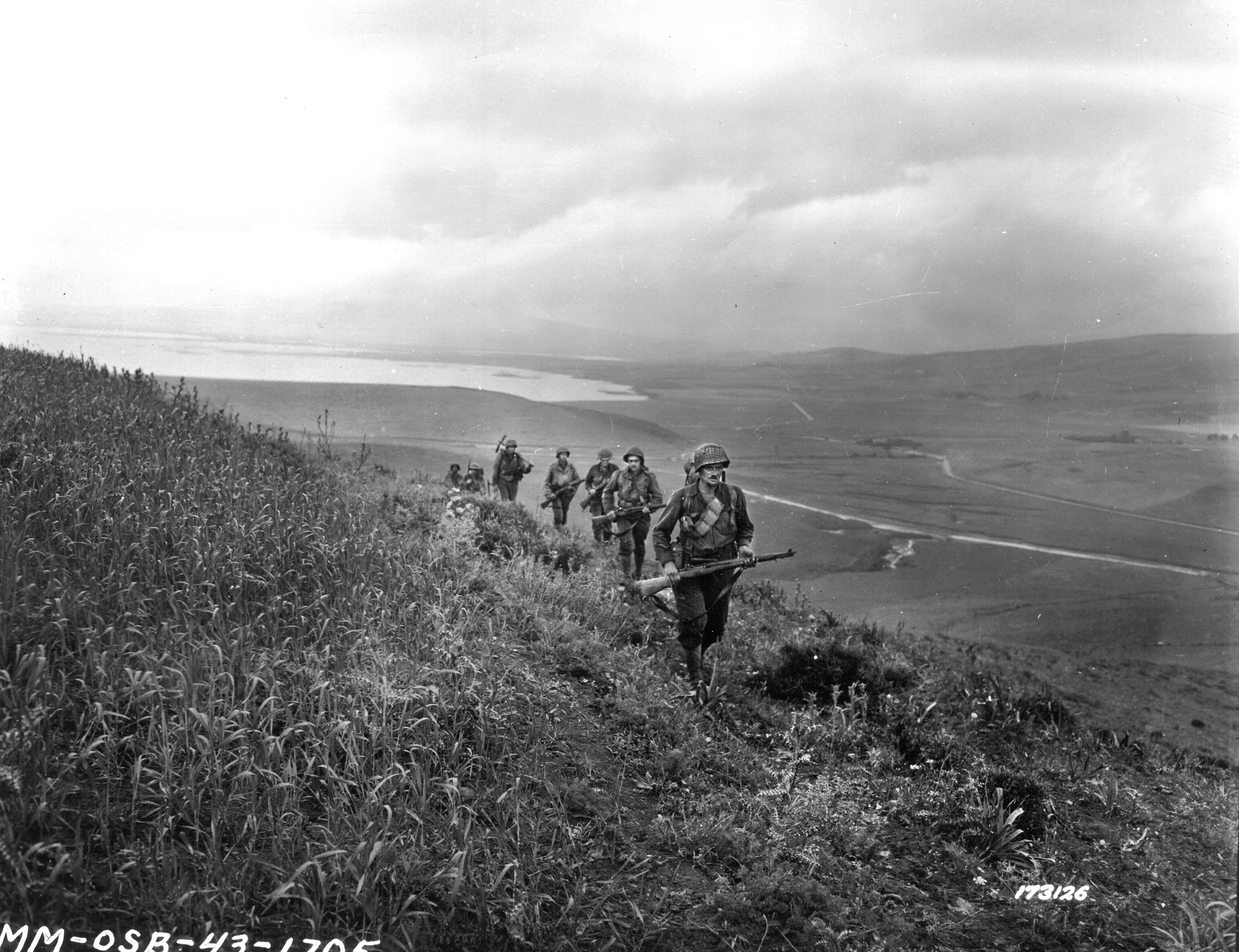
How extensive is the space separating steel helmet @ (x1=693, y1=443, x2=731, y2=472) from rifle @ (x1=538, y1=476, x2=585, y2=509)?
7.00 metres

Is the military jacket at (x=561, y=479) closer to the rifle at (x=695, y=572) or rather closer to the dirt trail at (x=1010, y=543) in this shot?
the dirt trail at (x=1010, y=543)

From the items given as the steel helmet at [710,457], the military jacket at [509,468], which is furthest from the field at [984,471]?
the steel helmet at [710,457]

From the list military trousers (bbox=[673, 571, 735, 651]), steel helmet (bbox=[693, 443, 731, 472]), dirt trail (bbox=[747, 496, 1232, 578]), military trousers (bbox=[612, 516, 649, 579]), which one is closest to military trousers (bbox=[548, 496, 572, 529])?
military trousers (bbox=[612, 516, 649, 579])

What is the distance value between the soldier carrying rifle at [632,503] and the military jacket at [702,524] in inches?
166

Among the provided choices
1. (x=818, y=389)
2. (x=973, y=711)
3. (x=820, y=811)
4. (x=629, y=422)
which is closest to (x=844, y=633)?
(x=973, y=711)

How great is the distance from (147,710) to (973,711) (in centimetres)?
720

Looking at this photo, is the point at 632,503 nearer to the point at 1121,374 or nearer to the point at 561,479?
the point at 561,479

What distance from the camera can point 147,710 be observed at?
398cm

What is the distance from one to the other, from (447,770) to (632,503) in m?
7.64

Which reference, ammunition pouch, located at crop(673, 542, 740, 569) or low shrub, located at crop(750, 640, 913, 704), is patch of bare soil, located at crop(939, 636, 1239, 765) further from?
ammunition pouch, located at crop(673, 542, 740, 569)

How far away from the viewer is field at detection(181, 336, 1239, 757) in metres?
12.0

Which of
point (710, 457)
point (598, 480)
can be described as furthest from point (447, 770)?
point (598, 480)

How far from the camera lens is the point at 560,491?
47.3ft

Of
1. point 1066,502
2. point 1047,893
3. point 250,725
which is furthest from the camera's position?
point 1066,502
